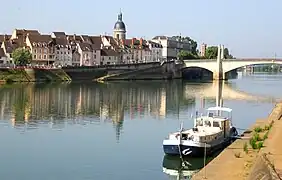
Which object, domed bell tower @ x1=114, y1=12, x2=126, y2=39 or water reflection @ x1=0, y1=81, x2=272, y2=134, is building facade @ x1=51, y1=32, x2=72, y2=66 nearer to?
domed bell tower @ x1=114, y1=12, x2=126, y2=39

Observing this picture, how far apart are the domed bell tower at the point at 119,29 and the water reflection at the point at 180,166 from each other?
9523 centimetres

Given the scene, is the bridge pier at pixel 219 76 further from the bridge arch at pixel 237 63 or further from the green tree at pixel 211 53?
the green tree at pixel 211 53

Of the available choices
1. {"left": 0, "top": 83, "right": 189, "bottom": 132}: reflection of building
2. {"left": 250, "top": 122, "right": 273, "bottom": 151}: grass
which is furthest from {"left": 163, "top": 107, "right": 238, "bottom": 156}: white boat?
{"left": 0, "top": 83, "right": 189, "bottom": 132}: reflection of building

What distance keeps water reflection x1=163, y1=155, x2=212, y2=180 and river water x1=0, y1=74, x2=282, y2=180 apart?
0.12ft

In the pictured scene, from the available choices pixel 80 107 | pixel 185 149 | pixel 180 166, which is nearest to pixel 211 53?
pixel 80 107

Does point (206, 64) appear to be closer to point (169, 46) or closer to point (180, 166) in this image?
point (169, 46)

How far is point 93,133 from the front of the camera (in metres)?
25.8

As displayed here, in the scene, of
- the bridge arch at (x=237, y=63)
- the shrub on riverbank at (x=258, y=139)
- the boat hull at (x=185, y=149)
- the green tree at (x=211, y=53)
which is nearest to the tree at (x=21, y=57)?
the bridge arch at (x=237, y=63)

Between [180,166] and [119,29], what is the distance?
3839 inches

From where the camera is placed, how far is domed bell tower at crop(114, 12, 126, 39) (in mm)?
113750

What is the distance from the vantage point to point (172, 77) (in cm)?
8912

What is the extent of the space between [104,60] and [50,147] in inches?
2803

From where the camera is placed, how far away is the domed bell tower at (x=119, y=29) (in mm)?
113750

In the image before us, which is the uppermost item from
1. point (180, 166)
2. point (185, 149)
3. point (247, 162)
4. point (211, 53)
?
point (211, 53)
